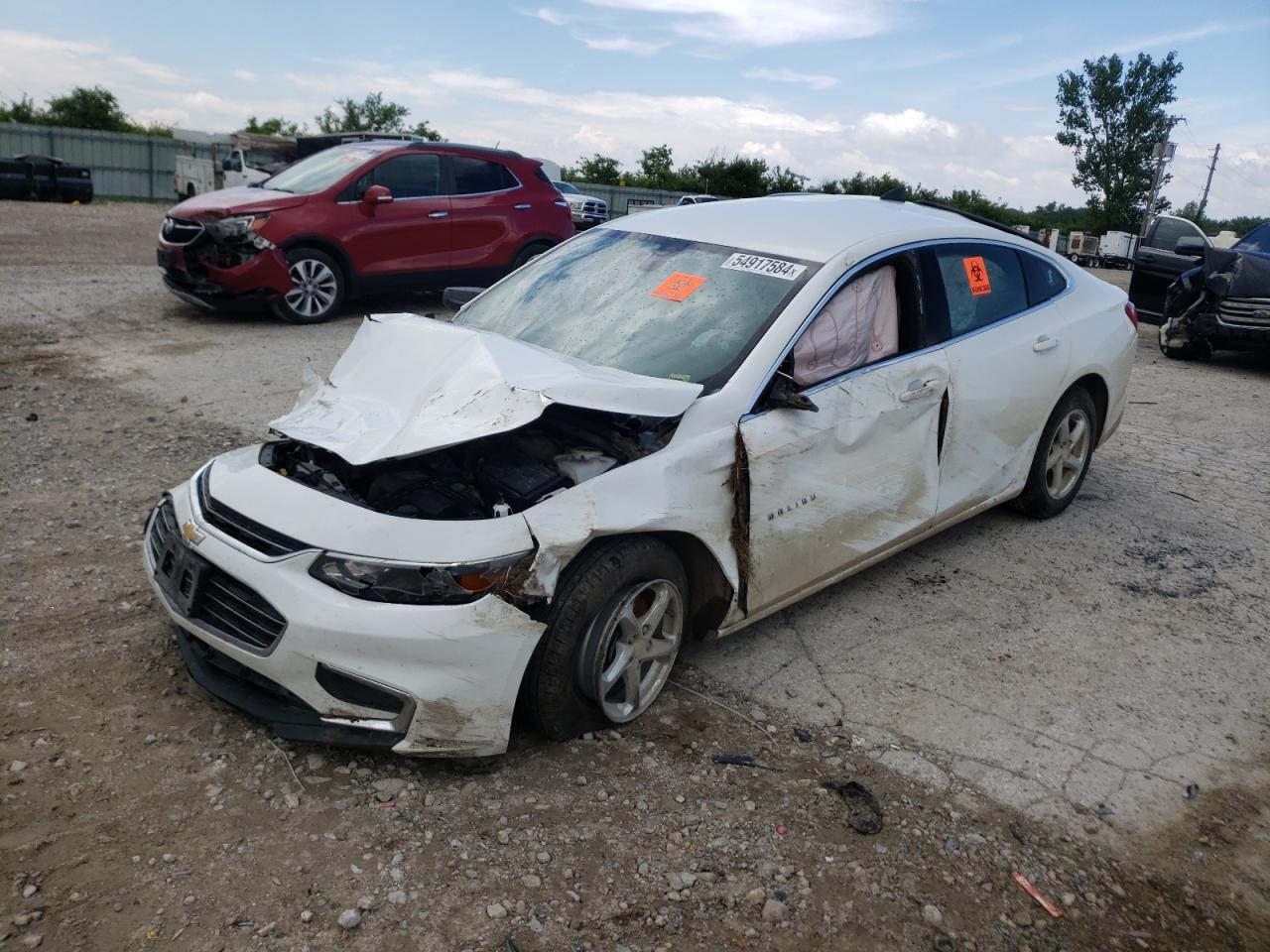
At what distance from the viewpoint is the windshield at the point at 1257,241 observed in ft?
34.1

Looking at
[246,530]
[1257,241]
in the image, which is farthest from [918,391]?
[1257,241]

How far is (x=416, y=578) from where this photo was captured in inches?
113

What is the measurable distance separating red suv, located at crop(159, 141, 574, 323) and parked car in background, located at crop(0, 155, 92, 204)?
16738 mm

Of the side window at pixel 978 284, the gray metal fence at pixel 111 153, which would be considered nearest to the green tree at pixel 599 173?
the gray metal fence at pixel 111 153

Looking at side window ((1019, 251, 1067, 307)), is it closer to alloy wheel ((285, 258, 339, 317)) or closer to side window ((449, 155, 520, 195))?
side window ((449, 155, 520, 195))

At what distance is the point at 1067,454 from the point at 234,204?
25.5 feet

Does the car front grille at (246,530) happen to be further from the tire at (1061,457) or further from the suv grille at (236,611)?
the tire at (1061,457)

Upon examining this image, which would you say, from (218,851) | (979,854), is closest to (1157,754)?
(979,854)

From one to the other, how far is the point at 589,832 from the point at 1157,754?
2043 millimetres

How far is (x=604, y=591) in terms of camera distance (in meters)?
3.09

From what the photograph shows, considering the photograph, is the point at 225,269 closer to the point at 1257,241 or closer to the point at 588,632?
the point at 588,632

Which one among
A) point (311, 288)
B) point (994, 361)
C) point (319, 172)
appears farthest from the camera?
point (319, 172)

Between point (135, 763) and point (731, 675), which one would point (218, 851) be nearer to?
point (135, 763)

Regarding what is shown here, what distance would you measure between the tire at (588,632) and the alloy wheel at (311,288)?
25.0 ft
